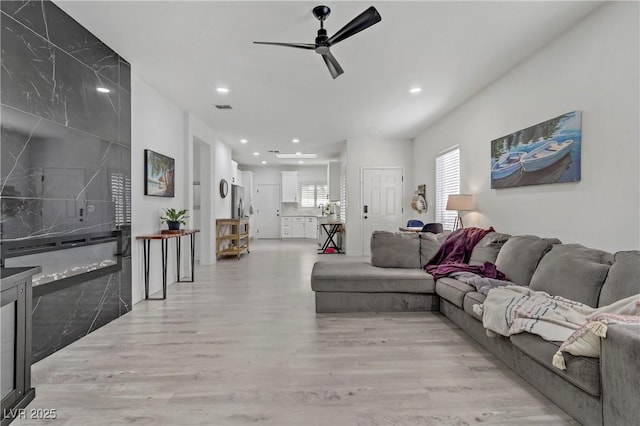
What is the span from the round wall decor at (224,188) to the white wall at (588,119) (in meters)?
5.57

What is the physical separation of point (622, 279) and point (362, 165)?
5681 mm

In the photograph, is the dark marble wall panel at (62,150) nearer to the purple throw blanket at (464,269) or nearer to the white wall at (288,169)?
the purple throw blanket at (464,269)

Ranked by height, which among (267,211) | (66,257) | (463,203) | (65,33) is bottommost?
(66,257)

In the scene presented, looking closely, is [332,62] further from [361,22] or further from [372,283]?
[372,283]

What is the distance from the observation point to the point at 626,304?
1.81 m

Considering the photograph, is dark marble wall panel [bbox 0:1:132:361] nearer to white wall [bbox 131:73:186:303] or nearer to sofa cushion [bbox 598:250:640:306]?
white wall [bbox 131:73:186:303]

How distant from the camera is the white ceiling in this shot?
8.41 feet

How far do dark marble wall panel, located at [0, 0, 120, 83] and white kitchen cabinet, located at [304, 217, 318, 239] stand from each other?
8.62 meters

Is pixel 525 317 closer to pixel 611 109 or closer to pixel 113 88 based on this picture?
pixel 611 109

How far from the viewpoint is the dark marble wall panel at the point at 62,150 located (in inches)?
84.9

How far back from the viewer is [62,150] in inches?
101

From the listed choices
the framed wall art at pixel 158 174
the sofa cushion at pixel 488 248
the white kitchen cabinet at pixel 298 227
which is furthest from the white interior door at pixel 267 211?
the sofa cushion at pixel 488 248

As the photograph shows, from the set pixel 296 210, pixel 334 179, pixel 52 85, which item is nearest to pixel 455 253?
pixel 52 85

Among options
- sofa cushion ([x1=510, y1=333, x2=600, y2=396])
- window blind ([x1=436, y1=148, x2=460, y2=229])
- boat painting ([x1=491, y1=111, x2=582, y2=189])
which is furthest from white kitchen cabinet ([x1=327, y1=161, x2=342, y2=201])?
sofa cushion ([x1=510, y1=333, x2=600, y2=396])
